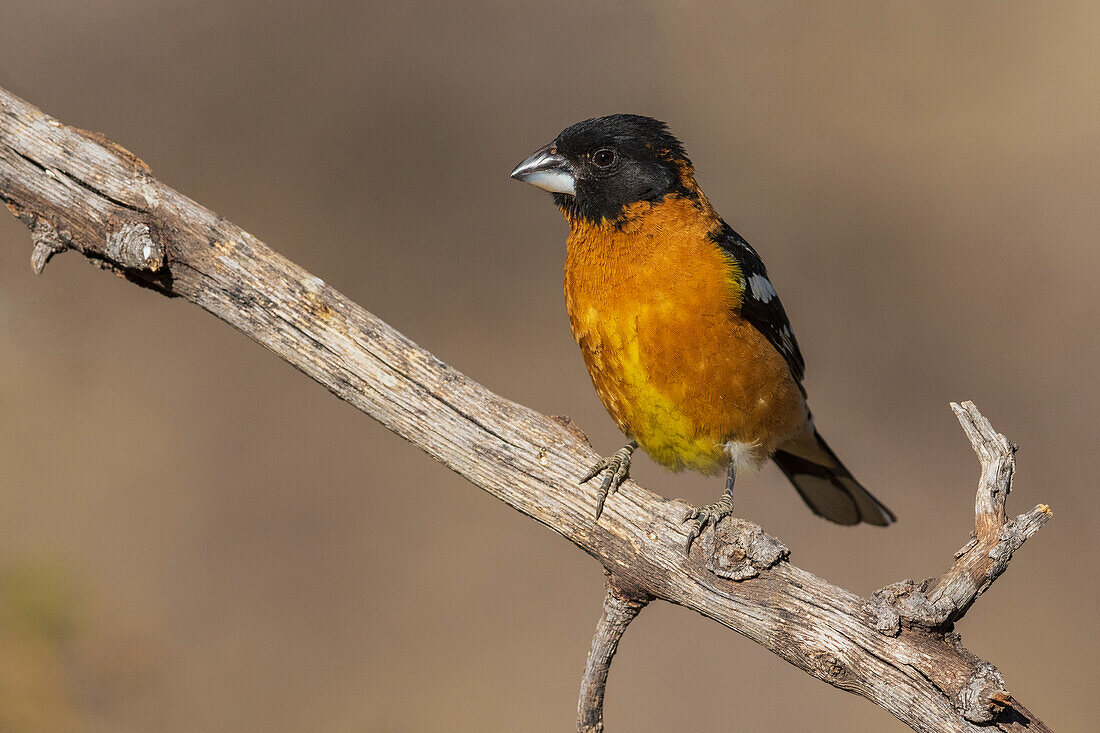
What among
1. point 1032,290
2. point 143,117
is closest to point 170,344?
point 143,117

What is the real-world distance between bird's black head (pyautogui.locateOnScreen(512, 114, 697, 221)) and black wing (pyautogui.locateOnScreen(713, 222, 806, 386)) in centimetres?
37

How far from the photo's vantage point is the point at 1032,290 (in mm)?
9844

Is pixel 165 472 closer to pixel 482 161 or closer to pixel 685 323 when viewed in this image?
pixel 482 161

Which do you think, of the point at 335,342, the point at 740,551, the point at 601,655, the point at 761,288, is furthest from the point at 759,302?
the point at 335,342

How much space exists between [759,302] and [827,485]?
4.84 ft

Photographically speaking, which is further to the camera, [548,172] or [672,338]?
[548,172]

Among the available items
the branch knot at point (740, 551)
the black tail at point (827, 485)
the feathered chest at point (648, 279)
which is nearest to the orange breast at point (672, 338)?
the feathered chest at point (648, 279)

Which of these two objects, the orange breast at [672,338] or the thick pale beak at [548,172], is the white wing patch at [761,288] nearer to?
the orange breast at [672,338]

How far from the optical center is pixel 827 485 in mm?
5848

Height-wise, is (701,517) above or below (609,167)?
below

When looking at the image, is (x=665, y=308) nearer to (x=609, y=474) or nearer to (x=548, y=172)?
(x=609, y=474)

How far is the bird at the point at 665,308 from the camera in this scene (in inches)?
181

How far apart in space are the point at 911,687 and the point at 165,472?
→ 6665 mm

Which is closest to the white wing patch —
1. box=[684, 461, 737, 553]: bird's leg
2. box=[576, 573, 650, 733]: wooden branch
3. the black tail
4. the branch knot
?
the black tail
